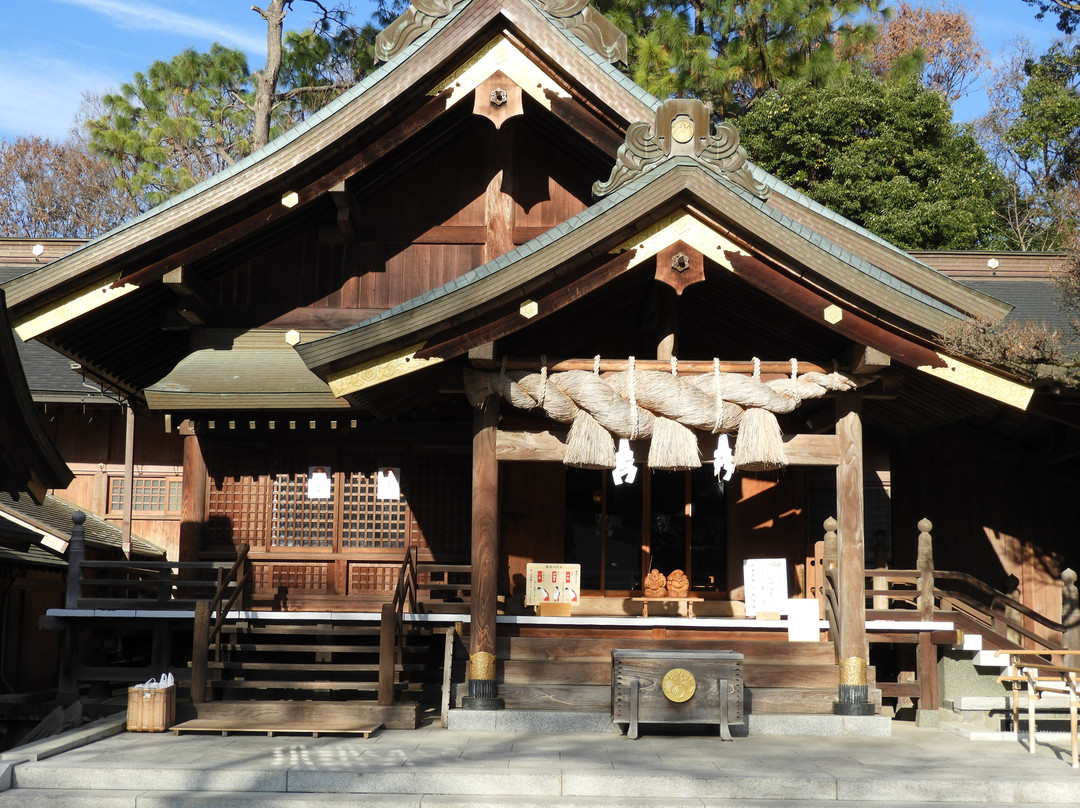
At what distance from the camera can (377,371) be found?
32.0ft

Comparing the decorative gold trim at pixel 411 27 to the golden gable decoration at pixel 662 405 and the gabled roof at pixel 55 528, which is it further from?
the gabled roof at pixel 55 528

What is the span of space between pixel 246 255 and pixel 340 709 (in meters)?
6.05

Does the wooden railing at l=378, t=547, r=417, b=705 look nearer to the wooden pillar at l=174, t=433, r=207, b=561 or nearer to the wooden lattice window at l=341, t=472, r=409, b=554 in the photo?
the wooden lattice window at l=341, t=472, r=409, b=554

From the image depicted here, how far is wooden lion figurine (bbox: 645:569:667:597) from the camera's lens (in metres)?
12.1

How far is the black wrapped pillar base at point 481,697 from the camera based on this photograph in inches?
393

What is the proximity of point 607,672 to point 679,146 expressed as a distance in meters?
5.10

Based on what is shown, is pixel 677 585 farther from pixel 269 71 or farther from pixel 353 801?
pixel 269 71

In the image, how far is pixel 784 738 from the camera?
974 centimetres

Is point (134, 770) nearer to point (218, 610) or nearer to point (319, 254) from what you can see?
→ point (218, 610)

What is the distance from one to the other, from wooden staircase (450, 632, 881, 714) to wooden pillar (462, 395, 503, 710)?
203 mm

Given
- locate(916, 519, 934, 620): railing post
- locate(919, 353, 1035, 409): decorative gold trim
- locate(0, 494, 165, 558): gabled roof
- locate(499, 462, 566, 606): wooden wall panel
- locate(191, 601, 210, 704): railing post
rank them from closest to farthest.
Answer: locate(919, 353, 1035, 409): decorative gold trim < locate(191, 601, 210, 704): railing post < locate(916, 519, 934, 620): railing post < locate(499, 462, 566, 606): wooden wall panel < locate(0, 494, 165, 558): gabled roof

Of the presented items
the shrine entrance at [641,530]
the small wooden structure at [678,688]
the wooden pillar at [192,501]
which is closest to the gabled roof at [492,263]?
the wooden pillar at [192,501]

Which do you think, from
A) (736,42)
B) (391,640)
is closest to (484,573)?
(391,640)

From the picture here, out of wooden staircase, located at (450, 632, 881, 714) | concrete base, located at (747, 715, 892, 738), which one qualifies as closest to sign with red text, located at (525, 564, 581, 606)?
wooden staircase, located at (450, 632, 881, 714)
